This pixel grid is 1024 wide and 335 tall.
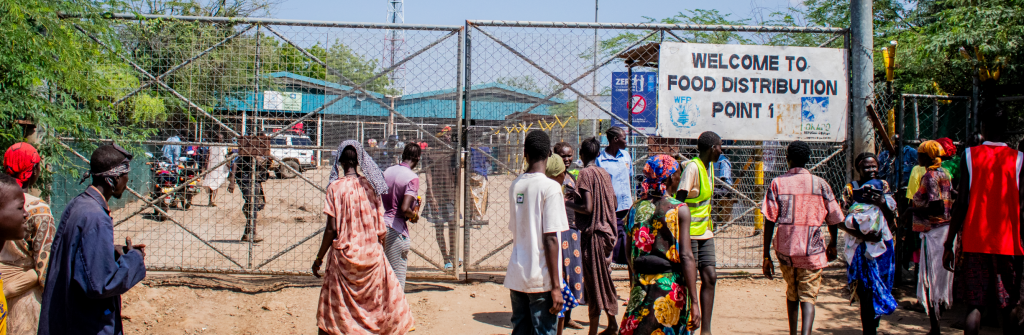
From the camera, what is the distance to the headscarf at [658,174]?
140 inches

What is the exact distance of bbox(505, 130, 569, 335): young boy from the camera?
10.5 ft

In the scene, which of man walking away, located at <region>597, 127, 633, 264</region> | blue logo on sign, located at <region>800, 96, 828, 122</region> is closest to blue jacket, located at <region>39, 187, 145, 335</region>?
man walking away, located at <region>597, 127, 633, 264</region>

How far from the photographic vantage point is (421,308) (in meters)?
5.66

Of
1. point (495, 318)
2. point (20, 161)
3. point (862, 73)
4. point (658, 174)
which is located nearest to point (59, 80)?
point (20, 161)

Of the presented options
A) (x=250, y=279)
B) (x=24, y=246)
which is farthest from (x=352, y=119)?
(x=24, y=246)

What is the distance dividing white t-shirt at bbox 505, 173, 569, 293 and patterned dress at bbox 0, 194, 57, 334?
2470mm

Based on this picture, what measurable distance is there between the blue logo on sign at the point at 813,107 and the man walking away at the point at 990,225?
2.35 meters

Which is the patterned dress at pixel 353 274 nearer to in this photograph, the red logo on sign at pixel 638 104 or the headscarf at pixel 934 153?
the red logo on sign at pixel 638 104

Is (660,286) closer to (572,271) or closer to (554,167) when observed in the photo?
(572,271)

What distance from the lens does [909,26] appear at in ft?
45.8

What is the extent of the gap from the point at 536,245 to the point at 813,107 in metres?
4.59

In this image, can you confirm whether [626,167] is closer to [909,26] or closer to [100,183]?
[100,183]

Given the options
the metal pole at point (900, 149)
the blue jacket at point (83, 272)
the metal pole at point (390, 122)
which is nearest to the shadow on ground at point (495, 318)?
the metal pole at point (390, 122)

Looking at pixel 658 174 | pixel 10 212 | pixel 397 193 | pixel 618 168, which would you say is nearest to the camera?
pixel 10 212
